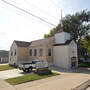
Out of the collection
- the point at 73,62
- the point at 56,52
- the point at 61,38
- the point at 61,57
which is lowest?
the point at 73,62

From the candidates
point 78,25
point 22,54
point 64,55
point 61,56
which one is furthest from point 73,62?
point 78,25

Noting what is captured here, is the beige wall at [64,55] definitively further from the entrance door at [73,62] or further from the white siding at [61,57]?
the entrance door at [73,62]

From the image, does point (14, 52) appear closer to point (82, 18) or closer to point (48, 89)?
point (48, 89)

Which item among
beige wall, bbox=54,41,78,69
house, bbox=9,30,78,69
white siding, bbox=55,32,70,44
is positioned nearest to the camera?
beige wall, bbox=54,41,78,69

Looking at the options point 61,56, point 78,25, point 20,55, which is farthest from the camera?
point 78,25

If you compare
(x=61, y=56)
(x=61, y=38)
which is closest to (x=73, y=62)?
(x=61, y=56)

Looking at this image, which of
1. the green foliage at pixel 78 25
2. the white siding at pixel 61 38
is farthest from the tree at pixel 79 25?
the white siding at pixel 61 38

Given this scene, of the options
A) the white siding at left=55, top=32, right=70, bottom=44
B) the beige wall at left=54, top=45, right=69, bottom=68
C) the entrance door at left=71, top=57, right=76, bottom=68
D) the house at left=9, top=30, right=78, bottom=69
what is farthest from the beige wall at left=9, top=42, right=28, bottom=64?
the entrance door at left=71, top=57, right=76, bottom=68

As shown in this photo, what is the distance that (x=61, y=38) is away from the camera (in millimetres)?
21266

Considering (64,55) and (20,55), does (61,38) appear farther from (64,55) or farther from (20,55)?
(20,55)

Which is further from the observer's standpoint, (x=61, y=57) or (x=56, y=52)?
(x=56, y=52)

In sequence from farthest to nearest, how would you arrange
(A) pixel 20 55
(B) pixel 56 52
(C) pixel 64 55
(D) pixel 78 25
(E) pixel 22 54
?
(D) pixel 78 25
(E) pixel 22 54
(A) pixel 20 55
(B) pixel 56 52
(C) pixel 64 55

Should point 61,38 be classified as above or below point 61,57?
above

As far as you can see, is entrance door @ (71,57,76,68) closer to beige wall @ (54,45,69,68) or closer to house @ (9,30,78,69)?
house @ (9,30,78,69)
